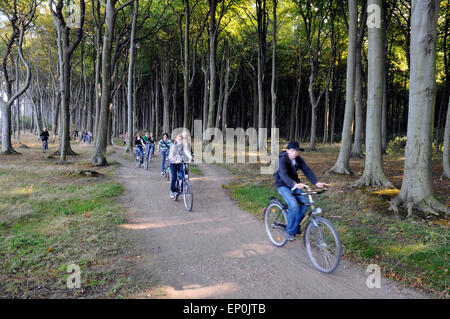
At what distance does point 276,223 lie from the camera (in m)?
6.20

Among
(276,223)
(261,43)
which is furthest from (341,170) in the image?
(261,43)

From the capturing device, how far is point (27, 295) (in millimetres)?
4246

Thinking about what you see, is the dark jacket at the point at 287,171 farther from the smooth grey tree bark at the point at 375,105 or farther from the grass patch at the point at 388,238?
the smooth grey tree bark at the point at 375,105

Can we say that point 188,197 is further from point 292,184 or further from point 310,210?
point 310,210

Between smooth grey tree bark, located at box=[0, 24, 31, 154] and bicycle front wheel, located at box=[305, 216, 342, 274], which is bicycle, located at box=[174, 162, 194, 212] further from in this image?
smooth grey tree bark, located at box=[0, 24, 31, 154]

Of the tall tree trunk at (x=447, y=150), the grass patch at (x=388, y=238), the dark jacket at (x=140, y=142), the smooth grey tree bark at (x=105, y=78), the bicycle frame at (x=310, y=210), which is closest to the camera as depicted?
the grass patch at (x=388, y=238)

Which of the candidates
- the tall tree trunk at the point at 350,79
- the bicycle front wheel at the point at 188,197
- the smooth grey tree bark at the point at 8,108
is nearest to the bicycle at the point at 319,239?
the bicycle front wheel at the point at 188,197

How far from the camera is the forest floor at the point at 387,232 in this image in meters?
5.01

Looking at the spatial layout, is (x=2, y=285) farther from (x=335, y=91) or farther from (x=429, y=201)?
(x=335, y=91)

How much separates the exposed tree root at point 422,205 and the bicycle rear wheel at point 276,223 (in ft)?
11.6

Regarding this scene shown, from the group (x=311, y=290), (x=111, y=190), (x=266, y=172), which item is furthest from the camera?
(x=266, y=172)
